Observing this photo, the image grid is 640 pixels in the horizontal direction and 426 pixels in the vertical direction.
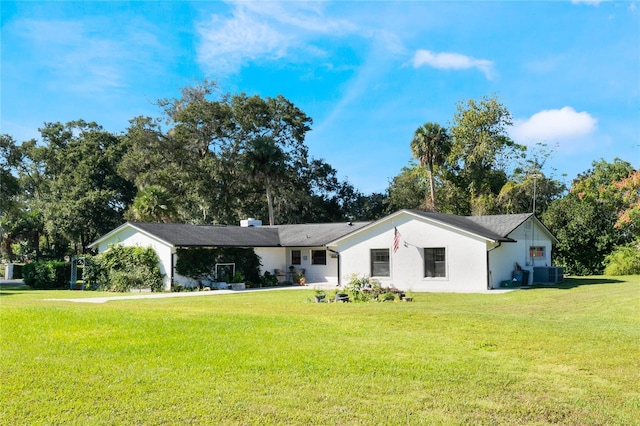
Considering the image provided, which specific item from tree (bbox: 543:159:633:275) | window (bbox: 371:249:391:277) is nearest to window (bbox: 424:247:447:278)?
window (bbox: 371:249:391:277)

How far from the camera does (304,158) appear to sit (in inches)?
1975

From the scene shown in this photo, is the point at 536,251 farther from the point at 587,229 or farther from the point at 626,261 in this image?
the point at 626,261

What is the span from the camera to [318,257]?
105 ft

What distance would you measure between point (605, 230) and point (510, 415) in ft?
103

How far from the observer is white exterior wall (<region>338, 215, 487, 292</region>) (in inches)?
947

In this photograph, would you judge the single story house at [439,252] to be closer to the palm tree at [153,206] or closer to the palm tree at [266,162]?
the palm tree at [153,206]

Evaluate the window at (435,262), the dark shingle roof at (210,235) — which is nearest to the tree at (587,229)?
the window at (435,262)

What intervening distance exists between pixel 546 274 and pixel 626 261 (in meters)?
8.22

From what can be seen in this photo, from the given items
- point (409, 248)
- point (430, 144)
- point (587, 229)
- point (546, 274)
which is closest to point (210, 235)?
point (409, 248)

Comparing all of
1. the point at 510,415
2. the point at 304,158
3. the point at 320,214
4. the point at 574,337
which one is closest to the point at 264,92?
the point at 304,158

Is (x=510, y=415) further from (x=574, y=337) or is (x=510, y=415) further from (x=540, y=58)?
(x=540, y=58)

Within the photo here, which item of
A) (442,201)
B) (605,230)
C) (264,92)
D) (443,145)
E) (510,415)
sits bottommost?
(510,415)

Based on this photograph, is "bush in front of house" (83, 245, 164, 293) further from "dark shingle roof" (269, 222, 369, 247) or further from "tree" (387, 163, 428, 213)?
"tree" (387, 163, 428, 213)

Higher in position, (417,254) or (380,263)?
(417,254)
